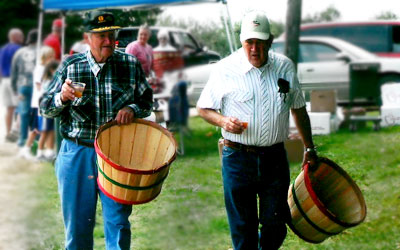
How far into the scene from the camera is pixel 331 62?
211 inches

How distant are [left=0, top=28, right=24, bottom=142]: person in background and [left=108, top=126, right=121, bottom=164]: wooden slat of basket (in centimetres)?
671

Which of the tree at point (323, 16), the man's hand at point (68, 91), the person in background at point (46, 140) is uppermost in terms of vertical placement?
the tree at point (323, 16)

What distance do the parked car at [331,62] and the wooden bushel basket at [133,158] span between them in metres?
1.47

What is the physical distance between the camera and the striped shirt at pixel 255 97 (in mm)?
4234

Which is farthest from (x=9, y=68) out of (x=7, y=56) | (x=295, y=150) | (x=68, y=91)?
(x=68, y=91)

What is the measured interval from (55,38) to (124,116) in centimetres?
501

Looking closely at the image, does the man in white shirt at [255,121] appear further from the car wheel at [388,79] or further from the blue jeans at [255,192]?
the car wheel at [388,79]

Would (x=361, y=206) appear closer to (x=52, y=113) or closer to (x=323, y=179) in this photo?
(x=323, y=179)

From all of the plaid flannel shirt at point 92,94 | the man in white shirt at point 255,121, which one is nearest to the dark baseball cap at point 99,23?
the plaid flannel shirt at point 92,94

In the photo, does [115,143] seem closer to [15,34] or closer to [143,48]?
[143,48]

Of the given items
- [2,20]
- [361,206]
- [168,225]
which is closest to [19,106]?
[2,20]

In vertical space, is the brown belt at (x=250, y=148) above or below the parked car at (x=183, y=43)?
below

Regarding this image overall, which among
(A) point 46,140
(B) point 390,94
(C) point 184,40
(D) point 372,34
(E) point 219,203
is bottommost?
(A) point 46,140

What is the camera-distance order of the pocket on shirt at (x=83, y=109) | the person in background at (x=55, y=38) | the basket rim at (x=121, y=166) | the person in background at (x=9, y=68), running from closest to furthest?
1. the basket rim at (x=121, y=166)
2. the pocket on shirt at (x=83, y=109)
3. the person in background at (x=55, y=38)
4. the person in background at (x=9, y=68)
